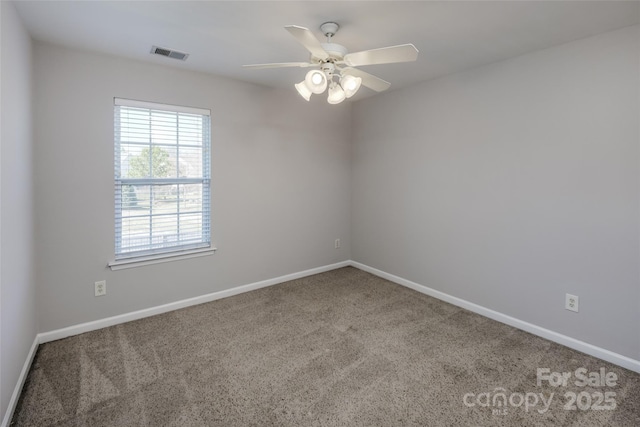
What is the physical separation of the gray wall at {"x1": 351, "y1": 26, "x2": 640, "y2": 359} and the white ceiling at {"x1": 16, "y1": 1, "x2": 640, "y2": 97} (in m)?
0.30

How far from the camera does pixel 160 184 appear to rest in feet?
10.1

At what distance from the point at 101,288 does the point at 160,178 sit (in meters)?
1.09

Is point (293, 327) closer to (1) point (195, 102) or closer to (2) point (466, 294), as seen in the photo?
(2) point (466, 294)

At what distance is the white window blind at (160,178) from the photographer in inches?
114

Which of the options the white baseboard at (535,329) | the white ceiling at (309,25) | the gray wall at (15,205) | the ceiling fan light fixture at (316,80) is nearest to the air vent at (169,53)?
the white ceiling at (309,25)

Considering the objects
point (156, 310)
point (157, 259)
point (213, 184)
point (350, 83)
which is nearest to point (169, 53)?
point (213, 184)

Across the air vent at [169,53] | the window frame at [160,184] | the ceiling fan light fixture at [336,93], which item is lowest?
the window frame at [160,184]

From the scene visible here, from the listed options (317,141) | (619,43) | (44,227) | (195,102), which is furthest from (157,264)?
(619,43)

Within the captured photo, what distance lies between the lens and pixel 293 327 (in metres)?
2.88

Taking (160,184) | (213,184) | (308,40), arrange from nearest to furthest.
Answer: (308,40)
(160,184)
(213,184)

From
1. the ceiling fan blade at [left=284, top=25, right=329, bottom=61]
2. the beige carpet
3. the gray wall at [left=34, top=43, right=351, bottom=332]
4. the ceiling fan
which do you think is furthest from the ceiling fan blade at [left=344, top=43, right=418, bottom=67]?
the beige carpet

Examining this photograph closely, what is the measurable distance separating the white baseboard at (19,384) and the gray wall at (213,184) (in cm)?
27

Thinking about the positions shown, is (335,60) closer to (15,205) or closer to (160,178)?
(160,178)

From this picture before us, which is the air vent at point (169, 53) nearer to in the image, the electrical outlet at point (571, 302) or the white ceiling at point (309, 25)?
the white ceiling at point (309, 25)
